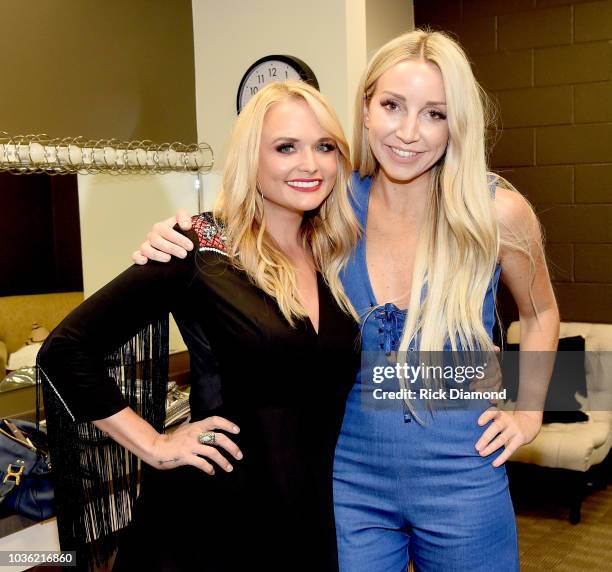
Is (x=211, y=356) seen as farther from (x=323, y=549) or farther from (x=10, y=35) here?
(x=10, y=35)

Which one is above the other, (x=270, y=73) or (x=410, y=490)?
(x=270, y=73)

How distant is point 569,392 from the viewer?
4215mm

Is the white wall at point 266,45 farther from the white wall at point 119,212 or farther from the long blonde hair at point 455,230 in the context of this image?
the long blonde hair at point 455,230

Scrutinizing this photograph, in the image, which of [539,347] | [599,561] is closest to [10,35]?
[539,347]

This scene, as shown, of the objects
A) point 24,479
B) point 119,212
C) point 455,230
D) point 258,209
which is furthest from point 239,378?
point 119,212

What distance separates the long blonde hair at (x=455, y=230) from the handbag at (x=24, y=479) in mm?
1213

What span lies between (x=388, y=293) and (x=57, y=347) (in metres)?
0.70

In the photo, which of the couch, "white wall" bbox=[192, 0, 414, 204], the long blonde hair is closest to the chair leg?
the couch

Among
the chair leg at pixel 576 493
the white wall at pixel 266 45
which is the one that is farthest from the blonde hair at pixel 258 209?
the chair leg at pixel 576 493

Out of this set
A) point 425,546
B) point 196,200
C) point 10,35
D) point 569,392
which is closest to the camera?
point 425,546

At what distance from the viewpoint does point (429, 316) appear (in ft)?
5.16

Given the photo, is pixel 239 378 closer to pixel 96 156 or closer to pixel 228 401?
pixel 228 401

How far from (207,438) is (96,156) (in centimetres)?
180

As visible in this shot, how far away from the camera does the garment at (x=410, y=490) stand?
5.03 feet
